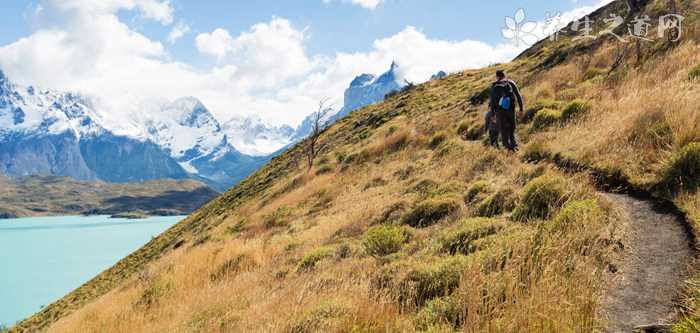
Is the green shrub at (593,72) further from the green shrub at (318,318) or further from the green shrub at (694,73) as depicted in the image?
the green shrub at (318,318)

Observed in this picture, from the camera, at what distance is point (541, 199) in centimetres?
718

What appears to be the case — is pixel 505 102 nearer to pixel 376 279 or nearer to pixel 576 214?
pixel 576 214

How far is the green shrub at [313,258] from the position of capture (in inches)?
332

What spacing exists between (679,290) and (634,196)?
314cm

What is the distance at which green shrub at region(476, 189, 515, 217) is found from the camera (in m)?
7.89

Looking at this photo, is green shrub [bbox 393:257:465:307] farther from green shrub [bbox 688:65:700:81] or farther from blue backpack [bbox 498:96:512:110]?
blue backpack [bbox 498:96:512:110]

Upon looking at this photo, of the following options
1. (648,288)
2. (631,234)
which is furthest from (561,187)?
(648,288)

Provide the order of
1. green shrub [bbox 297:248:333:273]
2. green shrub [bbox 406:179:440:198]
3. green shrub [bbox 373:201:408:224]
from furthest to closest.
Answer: green shrub [bbox 406:179:440:198] → green shrub [bbox 373:201:408:224] → green shrub [bbox 297:248:333:273]

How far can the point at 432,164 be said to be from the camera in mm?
14961

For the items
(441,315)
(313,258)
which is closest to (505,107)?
(313,258)

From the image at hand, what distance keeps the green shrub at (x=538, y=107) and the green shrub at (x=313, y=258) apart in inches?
378

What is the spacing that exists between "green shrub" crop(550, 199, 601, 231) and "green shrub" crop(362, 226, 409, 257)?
2671mm

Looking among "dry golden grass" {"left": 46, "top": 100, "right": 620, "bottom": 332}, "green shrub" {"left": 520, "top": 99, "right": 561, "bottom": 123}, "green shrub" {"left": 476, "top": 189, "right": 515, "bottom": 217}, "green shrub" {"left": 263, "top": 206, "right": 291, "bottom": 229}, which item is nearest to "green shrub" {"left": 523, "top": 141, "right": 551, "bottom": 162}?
"dry golden grass" {"left": 46, "top": 100, "right": 620, "bottom": 332}


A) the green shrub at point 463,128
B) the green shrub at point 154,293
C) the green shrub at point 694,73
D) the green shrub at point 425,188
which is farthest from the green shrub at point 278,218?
the green shrub at point 694,73
